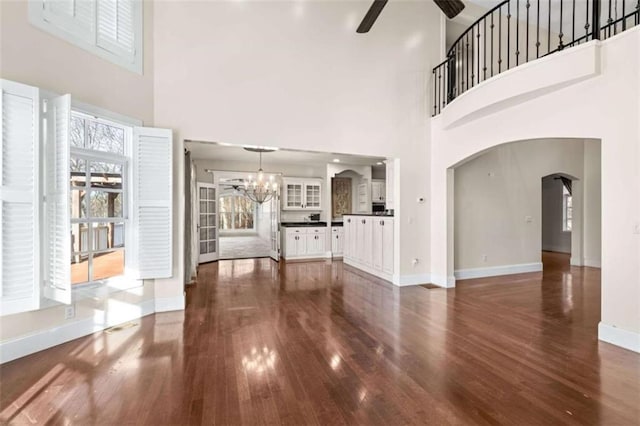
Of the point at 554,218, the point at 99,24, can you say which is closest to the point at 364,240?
the point at 99,24

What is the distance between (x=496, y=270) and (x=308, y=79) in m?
5.20

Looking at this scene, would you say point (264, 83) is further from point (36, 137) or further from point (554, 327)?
point (554, 327)

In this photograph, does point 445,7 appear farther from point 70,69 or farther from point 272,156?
point 272,156

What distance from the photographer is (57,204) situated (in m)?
2.76

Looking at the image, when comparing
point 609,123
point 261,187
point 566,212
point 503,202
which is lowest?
point 566,212

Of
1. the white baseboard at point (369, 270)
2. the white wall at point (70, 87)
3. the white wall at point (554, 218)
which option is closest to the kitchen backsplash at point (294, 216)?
the white baseboard at point (369, 270)

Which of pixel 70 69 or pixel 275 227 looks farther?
pixel 275 227

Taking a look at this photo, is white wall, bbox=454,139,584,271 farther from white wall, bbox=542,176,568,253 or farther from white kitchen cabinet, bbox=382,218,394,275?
white wall, bbox=542,176,568,253

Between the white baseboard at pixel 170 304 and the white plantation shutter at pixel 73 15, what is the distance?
3.17 metres

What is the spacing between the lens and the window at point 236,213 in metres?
13.4

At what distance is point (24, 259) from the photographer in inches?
101

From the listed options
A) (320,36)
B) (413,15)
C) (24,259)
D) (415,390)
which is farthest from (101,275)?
(413,15)

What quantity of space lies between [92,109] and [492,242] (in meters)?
6.80

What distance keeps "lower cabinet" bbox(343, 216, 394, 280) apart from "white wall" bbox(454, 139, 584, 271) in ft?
4.38
